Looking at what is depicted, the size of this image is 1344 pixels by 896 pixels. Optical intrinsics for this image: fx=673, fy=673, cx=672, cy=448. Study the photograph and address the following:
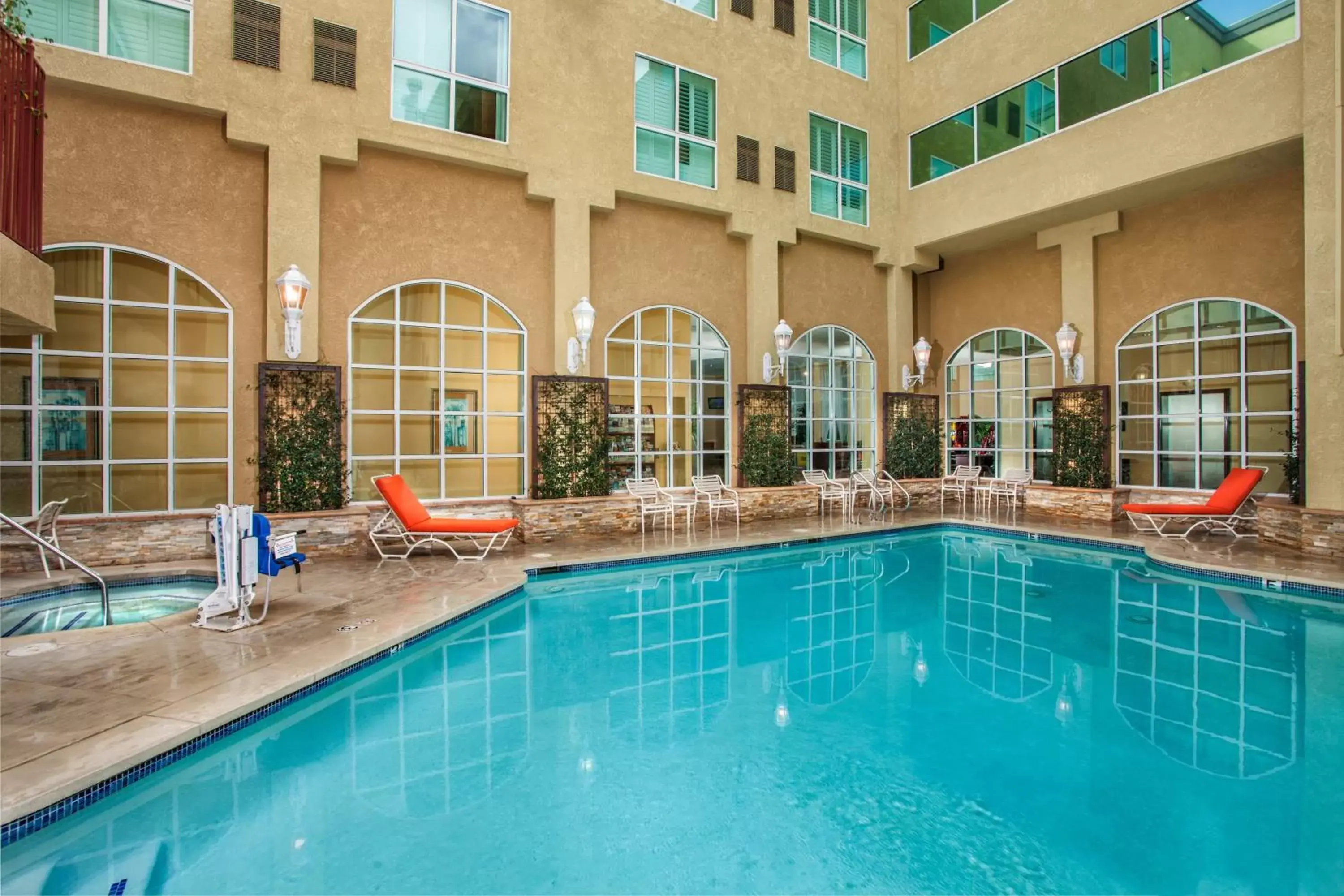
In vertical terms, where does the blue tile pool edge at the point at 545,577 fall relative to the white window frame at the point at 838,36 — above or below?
below

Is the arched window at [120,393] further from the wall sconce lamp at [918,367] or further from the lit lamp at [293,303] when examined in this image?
the wall sconce lamp at [918,367]

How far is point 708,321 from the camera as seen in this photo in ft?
40.4

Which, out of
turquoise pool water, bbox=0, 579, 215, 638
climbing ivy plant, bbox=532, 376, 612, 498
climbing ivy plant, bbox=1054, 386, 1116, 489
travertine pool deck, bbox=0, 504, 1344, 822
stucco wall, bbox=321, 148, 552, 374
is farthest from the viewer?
climbing ivy plant, bbox=1054, 386, 1116, 489

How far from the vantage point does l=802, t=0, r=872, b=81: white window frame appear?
525 inches

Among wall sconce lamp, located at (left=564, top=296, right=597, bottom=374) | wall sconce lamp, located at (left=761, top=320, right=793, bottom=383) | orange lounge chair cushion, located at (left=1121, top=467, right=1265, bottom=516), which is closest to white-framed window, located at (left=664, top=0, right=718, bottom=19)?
wall sconce lamp, located at (left=761, top=320, right=793, bottom=383)

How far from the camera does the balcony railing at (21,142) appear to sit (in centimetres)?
507

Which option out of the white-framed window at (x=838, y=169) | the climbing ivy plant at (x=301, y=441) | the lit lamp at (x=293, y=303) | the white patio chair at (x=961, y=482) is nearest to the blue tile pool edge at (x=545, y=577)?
the climbing ivy plant at (x=301, y=441)

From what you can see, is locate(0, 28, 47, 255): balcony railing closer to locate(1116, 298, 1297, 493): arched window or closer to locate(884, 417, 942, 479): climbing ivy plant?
locate(884, 417, 942, 479): climbing ivy plant

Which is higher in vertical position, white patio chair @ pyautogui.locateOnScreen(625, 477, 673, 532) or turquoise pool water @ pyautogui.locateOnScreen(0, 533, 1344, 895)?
white patio chair @ pyautogui.locateOnScreen(625, 477, 673, 532)

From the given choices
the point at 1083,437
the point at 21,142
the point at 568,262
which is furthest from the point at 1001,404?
the point at 21,142

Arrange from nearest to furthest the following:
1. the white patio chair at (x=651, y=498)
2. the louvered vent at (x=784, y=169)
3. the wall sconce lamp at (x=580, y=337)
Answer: the wall sconce lamp at (x=580, y=337) < the white patio chair at (x=651, y=498) < the louvered vent at (x=784, y=169)

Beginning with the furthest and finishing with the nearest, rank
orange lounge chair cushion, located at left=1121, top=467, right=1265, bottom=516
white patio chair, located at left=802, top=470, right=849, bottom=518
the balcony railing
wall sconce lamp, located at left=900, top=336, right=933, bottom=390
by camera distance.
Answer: wall sconce lamp, located at left=900, top=336, right=933, bottom=390, white patio chair, located at left=802, top=470, right=849, bottom=518, orange lounge chair cushion, located at left=1121, top=467, right=1265, bottom=516, the balcony railing

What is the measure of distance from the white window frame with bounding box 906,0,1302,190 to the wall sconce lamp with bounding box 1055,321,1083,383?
11.3 ft

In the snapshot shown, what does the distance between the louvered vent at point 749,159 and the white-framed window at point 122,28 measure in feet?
26.8
